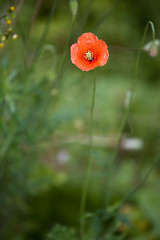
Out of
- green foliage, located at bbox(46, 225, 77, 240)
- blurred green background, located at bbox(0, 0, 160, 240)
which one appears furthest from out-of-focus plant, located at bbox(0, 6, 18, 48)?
green foliage, located at bbox(46, 225, 77, 240)

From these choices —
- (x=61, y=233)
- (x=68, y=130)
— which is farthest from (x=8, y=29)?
(x=68, y=130)

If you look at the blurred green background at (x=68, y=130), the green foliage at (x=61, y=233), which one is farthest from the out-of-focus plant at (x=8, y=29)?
the green foliage at (x=61, y=233)

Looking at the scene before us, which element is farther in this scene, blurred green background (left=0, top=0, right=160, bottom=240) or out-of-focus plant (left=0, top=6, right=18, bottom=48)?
blurred green background (left=0, top=0, right=160, bottom=240)

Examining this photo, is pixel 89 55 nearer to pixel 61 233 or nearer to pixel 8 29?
pixel 8 29

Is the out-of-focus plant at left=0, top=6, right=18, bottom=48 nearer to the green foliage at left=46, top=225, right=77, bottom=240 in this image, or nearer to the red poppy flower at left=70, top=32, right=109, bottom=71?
the red poppy flower at left=70, top=32, right=109, bottom=71

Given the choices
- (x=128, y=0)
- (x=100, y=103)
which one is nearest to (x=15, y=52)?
(x=100, y=103)

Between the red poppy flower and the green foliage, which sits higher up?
the red poppy flower

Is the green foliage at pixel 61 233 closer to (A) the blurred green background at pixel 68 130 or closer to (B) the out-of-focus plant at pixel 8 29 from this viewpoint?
(A) the blurred green background at pixel 68 130
